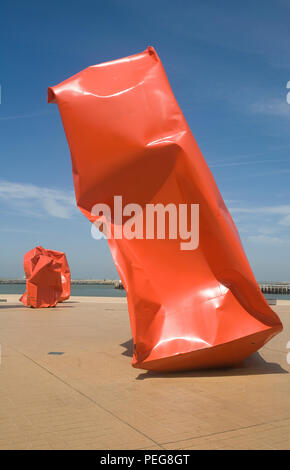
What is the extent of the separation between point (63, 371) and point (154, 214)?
2988 mm

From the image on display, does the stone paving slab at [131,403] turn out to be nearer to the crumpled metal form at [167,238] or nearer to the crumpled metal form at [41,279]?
the crumpled metal form at [167,238]

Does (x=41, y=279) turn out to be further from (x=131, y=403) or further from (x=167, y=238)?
(x=131, y=403)

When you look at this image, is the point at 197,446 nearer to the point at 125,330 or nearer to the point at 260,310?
the point at 260,310

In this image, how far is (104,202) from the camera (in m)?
7.77

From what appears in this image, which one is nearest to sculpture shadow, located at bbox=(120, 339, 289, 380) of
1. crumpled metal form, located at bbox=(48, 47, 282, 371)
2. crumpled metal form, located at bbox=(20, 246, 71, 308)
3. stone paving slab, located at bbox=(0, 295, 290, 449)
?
stone paving slab, located at bbox=(0, 295, 290, 449)

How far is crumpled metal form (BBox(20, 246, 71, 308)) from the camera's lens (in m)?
21.4

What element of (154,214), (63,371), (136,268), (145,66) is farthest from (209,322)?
(145,66)

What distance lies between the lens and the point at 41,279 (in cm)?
2178

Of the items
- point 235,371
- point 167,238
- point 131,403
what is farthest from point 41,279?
point 131,403

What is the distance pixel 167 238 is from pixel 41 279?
50.5ft

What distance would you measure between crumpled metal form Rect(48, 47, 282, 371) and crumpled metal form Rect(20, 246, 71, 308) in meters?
14.1

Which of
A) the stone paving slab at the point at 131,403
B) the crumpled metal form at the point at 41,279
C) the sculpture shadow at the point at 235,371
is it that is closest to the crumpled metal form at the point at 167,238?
the sculpture shadow at the point at 235,371

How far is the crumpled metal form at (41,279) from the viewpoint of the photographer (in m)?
21.4
